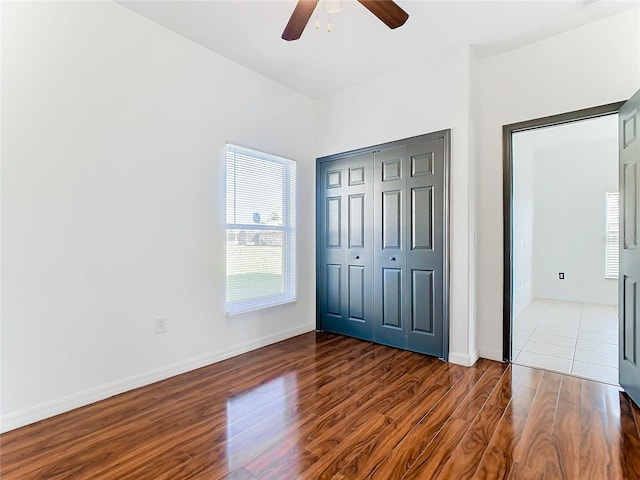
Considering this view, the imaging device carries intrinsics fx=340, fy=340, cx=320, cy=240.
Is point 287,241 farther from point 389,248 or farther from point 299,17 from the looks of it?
point 299,17

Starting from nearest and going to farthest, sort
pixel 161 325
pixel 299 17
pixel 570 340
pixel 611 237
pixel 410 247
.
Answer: pixel 299 17
pixel 161 325
pixel 410 247
pixel 570 340
pixel 611 237

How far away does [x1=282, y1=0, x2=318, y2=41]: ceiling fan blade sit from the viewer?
76.5 inches

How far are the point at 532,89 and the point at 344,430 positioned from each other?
3050 millimetres

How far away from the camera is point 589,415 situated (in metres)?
2.10

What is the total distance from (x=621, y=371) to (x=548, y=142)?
14.5 ft

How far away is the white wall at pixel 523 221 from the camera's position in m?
4.84

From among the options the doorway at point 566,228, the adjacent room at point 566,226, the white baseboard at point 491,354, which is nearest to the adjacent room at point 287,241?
the white baseboard at point 491,354

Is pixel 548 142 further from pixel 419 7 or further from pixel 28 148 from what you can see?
pixel 28 148

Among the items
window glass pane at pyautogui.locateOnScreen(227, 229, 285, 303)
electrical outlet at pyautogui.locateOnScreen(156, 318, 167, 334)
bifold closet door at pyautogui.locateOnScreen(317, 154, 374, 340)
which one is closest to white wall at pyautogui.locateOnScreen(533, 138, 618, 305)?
bifold closet door at pyautogui.locateOnScreen(317, 154, 374, 340)

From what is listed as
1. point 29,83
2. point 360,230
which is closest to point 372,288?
point 360,230

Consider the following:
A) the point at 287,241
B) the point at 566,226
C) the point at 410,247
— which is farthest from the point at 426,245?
the point at 566,226

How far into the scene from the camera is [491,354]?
3062 millimetres

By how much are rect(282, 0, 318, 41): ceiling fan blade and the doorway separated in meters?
3.67

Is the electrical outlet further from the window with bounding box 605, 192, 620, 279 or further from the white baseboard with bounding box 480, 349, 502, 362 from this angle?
the window with bounding box 605, 192, 620, 279
